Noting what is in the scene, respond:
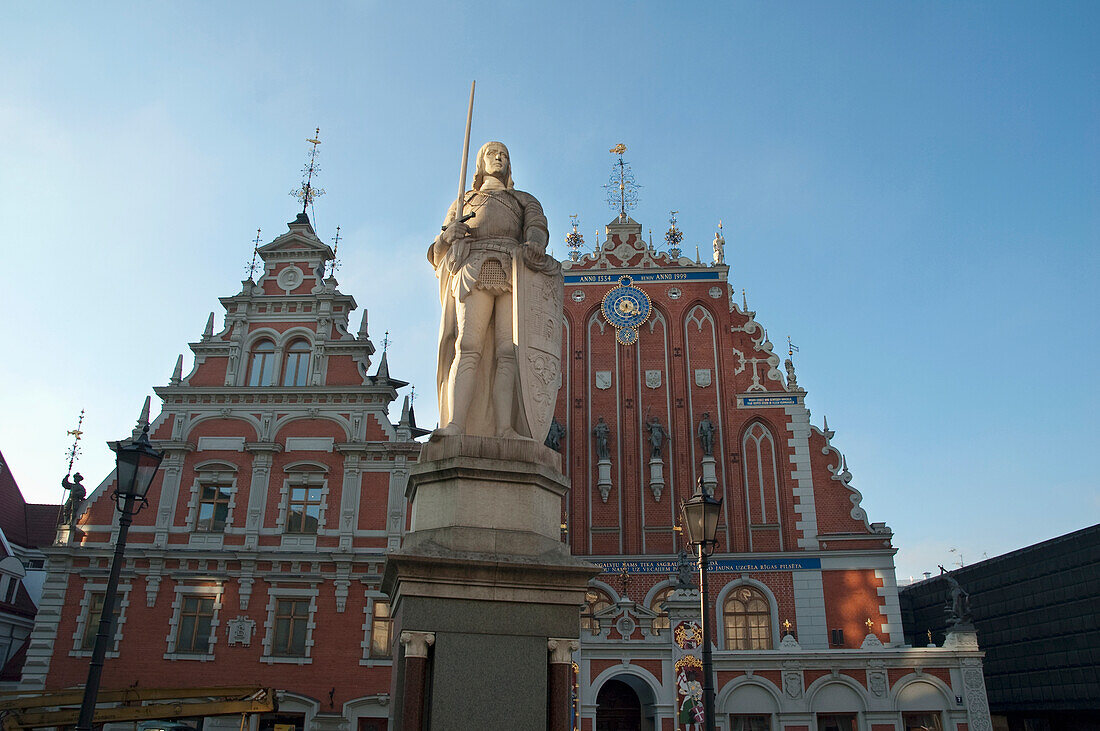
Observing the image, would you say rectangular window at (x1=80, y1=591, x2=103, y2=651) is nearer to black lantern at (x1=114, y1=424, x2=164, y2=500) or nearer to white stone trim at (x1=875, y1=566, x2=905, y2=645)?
black lantern at (x1=114, y1=424, x2=164, y2=500)

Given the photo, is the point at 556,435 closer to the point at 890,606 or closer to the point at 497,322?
the point at 890,606

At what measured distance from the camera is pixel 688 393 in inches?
1020

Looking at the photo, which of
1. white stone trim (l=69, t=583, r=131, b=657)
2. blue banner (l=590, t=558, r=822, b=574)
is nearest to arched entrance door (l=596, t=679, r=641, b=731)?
blue banner (l=590, t=558, r=822, b=574)

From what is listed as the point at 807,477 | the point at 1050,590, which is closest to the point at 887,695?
the point at 807,477

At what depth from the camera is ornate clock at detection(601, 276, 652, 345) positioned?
26.9 meters

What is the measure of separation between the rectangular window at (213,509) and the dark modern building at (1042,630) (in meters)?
22.6

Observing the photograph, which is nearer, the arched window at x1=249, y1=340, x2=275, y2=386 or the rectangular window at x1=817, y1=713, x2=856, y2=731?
the rectangular window at x1=817, y1=713, x2=856, y2=731

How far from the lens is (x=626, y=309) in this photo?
89.1 feet

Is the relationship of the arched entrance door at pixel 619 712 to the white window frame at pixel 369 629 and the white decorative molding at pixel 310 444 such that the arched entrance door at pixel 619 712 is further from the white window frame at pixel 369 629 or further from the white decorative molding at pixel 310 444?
the white decorative molding at pixel 310 444

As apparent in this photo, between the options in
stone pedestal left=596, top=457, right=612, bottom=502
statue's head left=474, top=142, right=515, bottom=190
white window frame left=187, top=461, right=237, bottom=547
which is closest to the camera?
statue's head left=474, top=142, right=515, bottom=190

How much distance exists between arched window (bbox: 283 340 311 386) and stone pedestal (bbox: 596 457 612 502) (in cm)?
912

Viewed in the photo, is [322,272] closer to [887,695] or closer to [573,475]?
[573,475]

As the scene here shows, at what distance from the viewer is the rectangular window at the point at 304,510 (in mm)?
22906

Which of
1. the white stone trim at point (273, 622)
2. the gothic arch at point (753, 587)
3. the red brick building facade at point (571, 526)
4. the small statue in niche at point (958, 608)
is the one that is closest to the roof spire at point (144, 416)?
the red brick building facade at point (571, 526)
